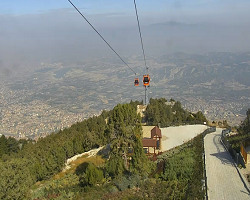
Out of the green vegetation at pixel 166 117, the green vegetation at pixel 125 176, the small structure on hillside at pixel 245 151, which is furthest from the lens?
the green vegetation at pixel 166 117

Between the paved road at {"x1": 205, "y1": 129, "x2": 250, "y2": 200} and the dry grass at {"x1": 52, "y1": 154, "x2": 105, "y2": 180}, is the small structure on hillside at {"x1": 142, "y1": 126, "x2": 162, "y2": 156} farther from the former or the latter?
the paved road at {"x1": 205, "y1": 129, "x2": 250, "y2": 200}

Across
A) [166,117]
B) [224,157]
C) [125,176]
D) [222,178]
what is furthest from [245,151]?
[166,117]

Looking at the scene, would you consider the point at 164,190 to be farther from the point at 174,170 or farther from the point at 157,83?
the point at 157,83

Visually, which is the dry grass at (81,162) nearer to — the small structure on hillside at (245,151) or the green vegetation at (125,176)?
the green vegetation at (125,176)

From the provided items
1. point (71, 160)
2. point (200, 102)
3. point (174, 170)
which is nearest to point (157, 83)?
point (200, 102)

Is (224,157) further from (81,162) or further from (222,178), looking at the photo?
(81,162)

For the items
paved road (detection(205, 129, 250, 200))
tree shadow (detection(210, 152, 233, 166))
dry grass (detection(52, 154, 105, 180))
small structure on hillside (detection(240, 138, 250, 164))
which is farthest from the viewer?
dry grass (detection(52, 154, 105, 180))

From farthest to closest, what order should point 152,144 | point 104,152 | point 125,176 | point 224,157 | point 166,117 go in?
point 166,117
point 104,152
point 152,144
point 224,157
point 125,176

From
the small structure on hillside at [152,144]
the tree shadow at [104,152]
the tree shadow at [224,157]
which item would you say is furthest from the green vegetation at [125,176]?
the tree shadow at [104,152]

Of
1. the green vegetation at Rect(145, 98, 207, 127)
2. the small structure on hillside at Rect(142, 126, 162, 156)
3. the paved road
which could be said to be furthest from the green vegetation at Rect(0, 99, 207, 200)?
the green vegetation at Rect(145, 98, 207, 127)
